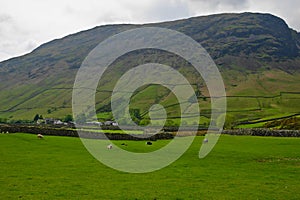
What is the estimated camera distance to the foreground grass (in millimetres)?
19484

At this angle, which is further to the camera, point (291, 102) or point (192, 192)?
point (291, 102)

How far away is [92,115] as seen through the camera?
187750 mm

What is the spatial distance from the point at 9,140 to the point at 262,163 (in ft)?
97.2

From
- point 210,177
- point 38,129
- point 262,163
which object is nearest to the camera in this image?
point 210,177

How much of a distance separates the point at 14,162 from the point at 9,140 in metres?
15.2

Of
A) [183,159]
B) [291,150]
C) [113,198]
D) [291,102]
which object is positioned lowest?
[113,198]

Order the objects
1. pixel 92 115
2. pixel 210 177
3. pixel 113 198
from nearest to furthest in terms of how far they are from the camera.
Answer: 1. pixel 113 198
2. pixel 210 177
3. pixel 92 115

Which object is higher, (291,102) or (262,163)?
(291,102)

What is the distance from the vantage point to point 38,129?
185 ft

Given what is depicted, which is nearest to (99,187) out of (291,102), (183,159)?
(183,159)

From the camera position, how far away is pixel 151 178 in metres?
24.6

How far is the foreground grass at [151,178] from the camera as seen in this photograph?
19484 mm

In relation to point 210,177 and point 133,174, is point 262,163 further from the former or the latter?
point 133,174

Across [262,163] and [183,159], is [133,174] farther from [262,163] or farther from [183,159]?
[262,163]
